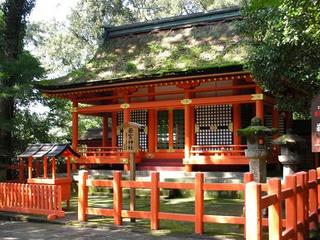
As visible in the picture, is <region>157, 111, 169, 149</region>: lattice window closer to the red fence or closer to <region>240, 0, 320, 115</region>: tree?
<region>240, 0, 320, 115</region>: tree

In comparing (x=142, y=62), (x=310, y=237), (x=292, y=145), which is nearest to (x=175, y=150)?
(x=142, y=62)

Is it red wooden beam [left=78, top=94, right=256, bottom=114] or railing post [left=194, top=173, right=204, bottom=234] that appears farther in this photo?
red wooden beam [left=78, top=94, right=256, bottom=114]

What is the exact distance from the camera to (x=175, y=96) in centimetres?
1709

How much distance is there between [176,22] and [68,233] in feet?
41.3

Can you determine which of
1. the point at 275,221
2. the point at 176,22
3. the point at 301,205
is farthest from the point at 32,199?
the point at 176,22

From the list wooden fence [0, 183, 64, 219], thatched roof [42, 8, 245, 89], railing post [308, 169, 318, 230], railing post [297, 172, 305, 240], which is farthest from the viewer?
thatched roof [42, 8, 245, 89]

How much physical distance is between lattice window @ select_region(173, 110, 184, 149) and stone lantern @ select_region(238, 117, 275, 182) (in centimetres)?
732

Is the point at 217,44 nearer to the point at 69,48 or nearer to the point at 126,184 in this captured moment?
the point at 126,184

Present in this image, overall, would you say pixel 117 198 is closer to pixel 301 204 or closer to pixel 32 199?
pixel 32 199

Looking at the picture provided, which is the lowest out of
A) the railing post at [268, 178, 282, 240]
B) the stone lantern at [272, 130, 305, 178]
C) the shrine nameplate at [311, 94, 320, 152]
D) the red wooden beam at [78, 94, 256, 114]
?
the railing post at [268, 178, 282, 240]

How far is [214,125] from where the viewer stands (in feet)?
53.5

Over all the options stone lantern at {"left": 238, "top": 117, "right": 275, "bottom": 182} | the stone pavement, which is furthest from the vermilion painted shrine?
the stone pavement

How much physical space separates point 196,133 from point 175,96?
178 centimetres

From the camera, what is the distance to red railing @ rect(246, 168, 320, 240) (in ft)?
16.0
